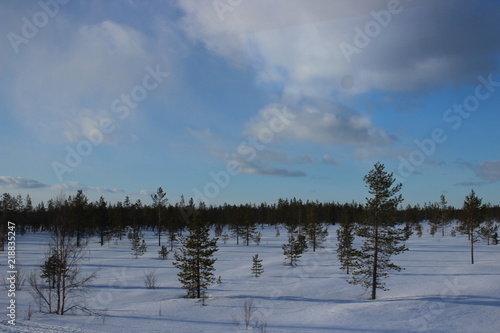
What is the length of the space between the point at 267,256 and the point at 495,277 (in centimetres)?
2977

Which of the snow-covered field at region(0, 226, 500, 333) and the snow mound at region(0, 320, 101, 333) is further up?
the snow mound at region(0, 320, 101, 333)

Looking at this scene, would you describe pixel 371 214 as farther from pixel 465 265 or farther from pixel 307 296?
pixel 465 265

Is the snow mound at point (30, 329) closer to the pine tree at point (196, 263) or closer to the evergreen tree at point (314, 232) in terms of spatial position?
the pine tree at point (196, 263)

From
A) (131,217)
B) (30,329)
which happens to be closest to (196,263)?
(30,329)

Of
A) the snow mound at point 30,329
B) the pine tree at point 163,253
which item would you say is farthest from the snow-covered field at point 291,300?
the pine tree at point 163,253

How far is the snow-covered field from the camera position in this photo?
1717 cm

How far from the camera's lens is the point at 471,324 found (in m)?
18.8

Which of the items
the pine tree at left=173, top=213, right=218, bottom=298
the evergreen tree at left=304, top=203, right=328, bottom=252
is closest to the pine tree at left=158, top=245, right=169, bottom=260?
the pine tree at left=173, top=213, right=218, bottom=298

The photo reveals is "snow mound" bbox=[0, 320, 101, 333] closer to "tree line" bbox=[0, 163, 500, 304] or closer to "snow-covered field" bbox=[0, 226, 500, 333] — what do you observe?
"snow-covered field" bbox=[0, 226, 500, 333]

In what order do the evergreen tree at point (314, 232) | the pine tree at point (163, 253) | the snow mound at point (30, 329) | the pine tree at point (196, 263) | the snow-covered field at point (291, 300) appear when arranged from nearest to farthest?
1. the snow mound at point (30, 329)
2. the snow-covered field at point (291, 300)
3. the pine tree at point (196, 263)
4. the pine tree at point (163, 253)
5. the evergreen tree at point (314, 232)

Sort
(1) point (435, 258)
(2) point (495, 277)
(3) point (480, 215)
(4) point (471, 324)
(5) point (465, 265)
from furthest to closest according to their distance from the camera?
(1) point (435, 258) < (3) point (480, 215) < (5) point (465, 265) < (2) point (495, 277) < (4) point (471, 324)

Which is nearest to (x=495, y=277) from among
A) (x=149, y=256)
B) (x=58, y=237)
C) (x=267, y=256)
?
(x=267, y=256)

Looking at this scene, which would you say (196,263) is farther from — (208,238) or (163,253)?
(163,253)

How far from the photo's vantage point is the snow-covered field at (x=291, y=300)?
17.2m
